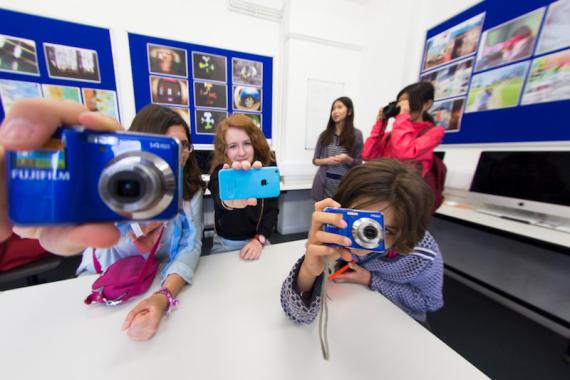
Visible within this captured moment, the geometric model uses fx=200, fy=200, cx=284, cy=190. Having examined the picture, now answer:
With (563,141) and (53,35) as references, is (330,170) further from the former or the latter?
(53,35)

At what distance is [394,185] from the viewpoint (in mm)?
575

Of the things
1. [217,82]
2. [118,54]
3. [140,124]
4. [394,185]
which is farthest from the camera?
[217,82]

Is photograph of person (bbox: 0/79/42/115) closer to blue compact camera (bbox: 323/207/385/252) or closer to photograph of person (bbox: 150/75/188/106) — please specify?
photograph of person (bbox: 150/75/188/106)

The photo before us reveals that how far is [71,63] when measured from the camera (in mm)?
1751

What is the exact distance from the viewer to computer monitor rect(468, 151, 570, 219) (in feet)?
3.87

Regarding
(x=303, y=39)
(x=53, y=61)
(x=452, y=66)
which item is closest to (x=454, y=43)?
(x=452, y=66)

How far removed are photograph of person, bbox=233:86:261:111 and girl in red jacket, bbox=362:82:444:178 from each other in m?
1.53

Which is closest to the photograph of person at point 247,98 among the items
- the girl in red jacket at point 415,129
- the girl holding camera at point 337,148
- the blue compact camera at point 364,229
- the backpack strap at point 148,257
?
the girl holding camera at point 337,148

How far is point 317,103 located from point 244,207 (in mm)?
2071

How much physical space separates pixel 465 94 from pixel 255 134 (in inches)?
78.7

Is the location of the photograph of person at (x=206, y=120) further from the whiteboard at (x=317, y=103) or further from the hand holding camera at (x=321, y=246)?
the hand holding camera at (x=321, y=246)

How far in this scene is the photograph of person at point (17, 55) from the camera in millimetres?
1598

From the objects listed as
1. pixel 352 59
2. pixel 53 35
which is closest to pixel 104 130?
pixel 53 35

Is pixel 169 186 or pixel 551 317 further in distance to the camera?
pixel 551 317
